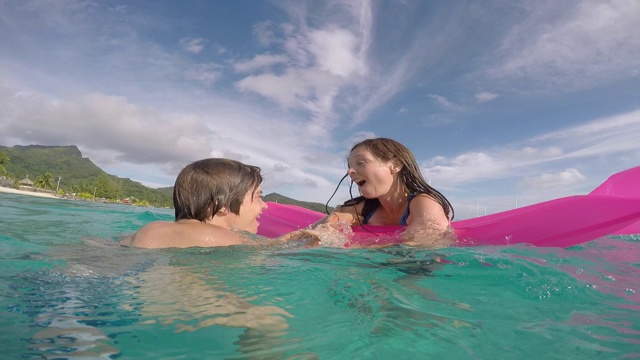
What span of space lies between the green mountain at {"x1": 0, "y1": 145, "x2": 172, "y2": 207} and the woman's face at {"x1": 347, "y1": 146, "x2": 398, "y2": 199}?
60.0 m

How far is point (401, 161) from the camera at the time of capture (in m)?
3.64

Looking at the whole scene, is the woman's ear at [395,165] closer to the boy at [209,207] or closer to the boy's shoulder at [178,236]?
the boy at [209,207]

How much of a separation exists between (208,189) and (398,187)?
5.74ft

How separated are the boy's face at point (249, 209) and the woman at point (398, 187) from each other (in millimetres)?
934

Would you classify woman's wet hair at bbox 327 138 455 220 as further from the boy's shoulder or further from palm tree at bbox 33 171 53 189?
palm tree at bbox 33 171 53 189

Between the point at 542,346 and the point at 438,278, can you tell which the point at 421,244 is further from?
the point at 542,346

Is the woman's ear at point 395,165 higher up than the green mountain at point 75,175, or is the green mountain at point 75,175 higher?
the green mountain at point 75,175

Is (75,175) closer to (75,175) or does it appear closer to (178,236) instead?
(75,175)

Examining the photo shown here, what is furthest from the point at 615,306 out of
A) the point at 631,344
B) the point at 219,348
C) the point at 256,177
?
the point at 256,177

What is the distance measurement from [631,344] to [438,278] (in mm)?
994

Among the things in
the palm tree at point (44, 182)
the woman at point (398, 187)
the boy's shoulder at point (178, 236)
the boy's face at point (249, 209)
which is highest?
the palm tree at point (44, 182)

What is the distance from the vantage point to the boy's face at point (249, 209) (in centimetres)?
295

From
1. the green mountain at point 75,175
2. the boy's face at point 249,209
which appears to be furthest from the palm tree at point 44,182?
the boy's face at point 249,209

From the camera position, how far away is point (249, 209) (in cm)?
300
